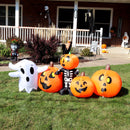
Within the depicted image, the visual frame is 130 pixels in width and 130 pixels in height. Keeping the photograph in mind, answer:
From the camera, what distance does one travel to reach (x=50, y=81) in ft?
16.0

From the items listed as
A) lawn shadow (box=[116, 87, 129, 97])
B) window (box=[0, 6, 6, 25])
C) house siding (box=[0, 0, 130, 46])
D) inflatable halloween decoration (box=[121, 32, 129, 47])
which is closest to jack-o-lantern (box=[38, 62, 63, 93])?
lawn shadow (box=[116, 87, 129, 97])

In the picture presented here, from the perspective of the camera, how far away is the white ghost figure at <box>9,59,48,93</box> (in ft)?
16.0

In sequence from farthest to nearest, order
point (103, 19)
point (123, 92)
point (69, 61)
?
point (103, 19), point (123, 92), point (69, 61)

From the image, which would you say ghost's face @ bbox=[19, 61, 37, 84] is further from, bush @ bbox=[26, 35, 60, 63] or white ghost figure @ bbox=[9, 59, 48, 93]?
bush @ bbox=[26, 35, 60, 63]

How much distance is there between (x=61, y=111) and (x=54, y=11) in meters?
11.9

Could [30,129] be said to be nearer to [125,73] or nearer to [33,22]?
[125,73]

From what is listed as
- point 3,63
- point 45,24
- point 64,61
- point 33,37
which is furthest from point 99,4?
point 64,61

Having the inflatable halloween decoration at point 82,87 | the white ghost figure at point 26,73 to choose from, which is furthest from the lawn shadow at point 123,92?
the white ghost figure at point 26,73

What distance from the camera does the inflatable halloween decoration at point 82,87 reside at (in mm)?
4512

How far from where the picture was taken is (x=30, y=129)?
3355 mm

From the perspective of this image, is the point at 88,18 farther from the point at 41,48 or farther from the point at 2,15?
the point at 41,48

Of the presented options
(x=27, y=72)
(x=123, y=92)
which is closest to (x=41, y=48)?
(x=27, y=72)

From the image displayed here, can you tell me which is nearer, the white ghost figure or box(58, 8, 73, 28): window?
the white ghost figure

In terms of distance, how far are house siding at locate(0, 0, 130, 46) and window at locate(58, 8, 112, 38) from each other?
1.12 ft
